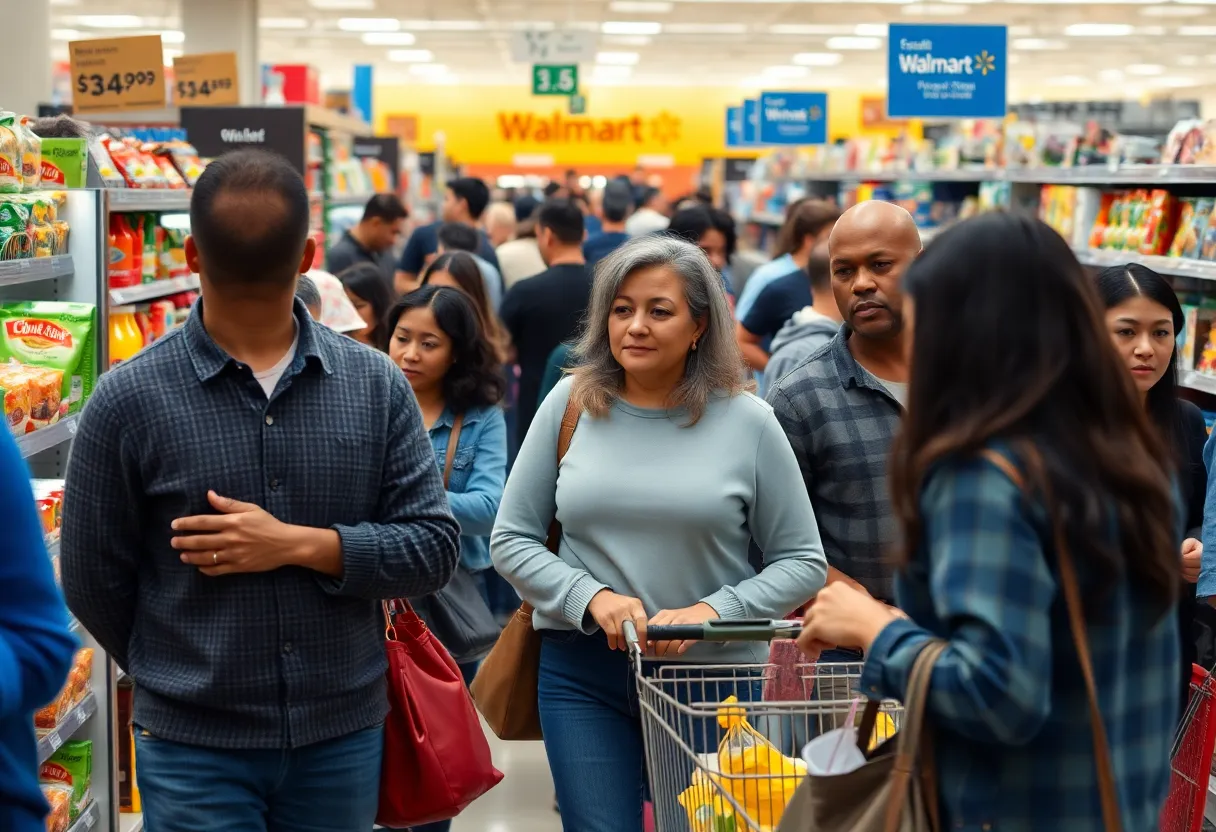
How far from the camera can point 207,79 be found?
8.30 metres

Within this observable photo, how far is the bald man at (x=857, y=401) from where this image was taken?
111 inches

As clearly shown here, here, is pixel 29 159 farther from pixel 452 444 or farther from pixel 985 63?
pixel 985 63

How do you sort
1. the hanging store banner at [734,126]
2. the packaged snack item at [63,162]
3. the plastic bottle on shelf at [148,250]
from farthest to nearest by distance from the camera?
1. the hanging store banner at [734,126]
2. the plastic bottle on shelf at [148,250]
3. the packaged snack item at [63,162]

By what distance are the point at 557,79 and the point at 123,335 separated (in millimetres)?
14949

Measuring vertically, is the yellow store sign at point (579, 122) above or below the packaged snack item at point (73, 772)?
above

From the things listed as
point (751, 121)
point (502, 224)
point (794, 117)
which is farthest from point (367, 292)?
point (751, 121)

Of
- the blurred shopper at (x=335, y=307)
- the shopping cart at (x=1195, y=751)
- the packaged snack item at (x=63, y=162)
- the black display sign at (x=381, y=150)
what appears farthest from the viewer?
the black display sign at (x=381, y=150)

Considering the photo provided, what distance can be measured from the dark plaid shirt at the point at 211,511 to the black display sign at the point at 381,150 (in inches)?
470

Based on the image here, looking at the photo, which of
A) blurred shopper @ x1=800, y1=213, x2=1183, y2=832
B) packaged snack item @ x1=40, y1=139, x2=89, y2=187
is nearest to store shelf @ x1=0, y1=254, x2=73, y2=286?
packaged snack item @ x1=40, y1=139, x2=89, y2=187

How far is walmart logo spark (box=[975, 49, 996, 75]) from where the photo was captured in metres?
9.91

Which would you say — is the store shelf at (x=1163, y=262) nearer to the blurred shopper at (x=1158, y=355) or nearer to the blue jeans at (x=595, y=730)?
the blurred shopper at (x=1158, y=355)

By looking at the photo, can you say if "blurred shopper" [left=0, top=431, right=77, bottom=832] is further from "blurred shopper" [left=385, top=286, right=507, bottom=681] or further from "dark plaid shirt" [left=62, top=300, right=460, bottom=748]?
"blurred shopper" [left=385, top=286, right=507, bottom=681]

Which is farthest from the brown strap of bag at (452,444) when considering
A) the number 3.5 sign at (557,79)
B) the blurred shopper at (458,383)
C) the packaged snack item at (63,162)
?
the number 3.5 sign at (557,79)

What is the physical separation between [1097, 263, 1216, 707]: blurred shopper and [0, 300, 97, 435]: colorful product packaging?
7.58 feet
